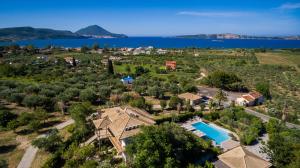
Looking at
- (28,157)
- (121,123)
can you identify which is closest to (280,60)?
(121,123)

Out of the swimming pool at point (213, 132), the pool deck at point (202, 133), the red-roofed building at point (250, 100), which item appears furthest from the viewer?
the red-roofed building at point (250, 100)

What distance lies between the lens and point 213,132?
28797 millimetres

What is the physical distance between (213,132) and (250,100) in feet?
50.9

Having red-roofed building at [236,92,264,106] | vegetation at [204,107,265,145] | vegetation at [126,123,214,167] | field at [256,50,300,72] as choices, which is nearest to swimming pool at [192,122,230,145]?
vegetation at [204,107,265,145]

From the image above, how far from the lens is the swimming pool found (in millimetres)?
26875

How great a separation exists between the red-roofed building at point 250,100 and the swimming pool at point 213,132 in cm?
1321

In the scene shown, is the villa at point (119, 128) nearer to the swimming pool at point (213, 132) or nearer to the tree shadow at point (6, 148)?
the swimming pool at point (213, 132)

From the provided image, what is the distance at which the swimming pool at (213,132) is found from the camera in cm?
2688

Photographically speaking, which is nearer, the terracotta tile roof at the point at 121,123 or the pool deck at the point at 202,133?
the terracotta tile roof at the point at 121,123

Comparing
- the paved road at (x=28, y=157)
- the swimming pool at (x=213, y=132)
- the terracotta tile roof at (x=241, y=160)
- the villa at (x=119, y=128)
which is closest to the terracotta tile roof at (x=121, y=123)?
the villa at (x=119, y=128)

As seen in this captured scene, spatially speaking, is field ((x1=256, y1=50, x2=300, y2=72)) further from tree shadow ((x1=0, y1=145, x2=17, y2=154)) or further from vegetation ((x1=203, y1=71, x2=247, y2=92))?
tree shadow ((x1=0, y1=145, x2=17, y2=154))

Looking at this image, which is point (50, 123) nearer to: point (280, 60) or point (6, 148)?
point (6, 148)

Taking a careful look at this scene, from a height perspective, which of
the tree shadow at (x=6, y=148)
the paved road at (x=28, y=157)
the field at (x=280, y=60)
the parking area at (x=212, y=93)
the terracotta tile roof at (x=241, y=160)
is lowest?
the parking area at (x=212, y=93)

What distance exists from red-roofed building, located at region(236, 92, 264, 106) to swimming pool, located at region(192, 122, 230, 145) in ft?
43.3
